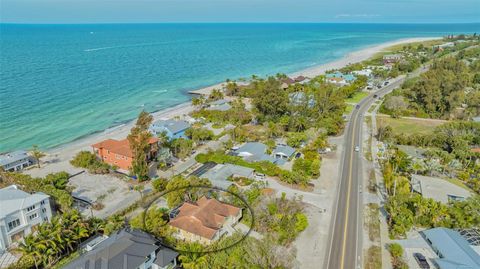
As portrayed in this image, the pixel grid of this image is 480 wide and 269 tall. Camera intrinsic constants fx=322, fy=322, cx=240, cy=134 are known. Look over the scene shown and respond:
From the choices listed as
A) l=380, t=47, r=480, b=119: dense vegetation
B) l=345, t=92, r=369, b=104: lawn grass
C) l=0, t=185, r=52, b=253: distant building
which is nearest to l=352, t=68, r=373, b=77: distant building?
l=345, t=92, r=369, b=104: lawn grass

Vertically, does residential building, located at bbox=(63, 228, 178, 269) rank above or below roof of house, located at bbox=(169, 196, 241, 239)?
above

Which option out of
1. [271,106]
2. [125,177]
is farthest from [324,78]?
[125,177]

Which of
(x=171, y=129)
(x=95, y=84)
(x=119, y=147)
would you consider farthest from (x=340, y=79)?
(x=119, y=147)

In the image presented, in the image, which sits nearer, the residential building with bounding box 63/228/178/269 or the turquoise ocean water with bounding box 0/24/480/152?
the residential building with bounding box 63/228/178/269

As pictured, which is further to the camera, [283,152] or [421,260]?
[283,152]

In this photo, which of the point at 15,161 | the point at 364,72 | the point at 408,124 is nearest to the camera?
the point at 15,161

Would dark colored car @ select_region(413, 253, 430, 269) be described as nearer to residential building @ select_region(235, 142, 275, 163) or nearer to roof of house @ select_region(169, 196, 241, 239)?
roof of house @ select_region(169, 196, 241, 239)

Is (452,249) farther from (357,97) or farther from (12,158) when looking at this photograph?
(357,97)
